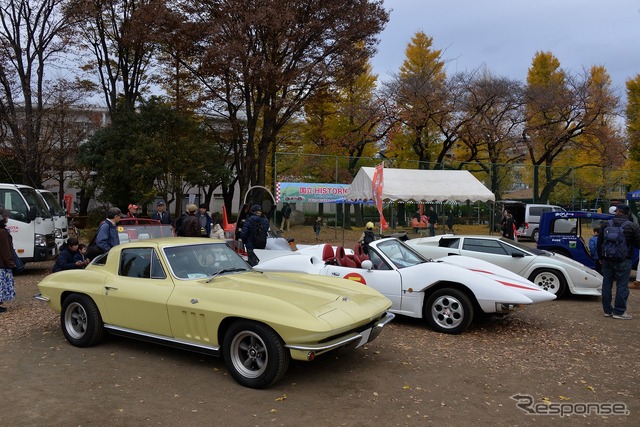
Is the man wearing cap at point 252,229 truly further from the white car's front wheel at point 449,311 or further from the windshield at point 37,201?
the windshield at point 37,201

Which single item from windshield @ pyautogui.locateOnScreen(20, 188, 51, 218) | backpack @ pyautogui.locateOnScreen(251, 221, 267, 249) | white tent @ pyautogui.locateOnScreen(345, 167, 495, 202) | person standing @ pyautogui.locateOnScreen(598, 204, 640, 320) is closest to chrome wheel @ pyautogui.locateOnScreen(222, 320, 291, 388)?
backpack @ pyautogui.locateOnScreen(251, 221, 267, 249)

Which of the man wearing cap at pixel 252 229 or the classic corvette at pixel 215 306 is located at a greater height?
the man wearing cap at pixel 252 229

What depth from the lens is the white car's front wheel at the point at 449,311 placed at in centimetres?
641

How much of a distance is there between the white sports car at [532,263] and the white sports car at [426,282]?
225cm

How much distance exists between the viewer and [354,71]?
20.0 metres

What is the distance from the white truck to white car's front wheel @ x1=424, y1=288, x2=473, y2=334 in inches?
368

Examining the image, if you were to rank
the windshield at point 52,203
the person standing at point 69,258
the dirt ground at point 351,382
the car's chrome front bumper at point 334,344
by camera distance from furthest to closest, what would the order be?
the windshield at point 52,203 < the person standing at point 69,258 < the car's chrome front bumper at point 334,344 < the dirt ground at point 351,382

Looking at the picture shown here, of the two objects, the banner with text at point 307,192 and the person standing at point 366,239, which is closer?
the person standing at point 366,239

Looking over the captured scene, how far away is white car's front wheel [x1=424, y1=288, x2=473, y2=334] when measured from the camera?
21.0 feet

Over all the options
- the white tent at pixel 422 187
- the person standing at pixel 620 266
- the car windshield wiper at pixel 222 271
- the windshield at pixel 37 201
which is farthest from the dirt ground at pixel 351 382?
the white tent at pixel 422 187

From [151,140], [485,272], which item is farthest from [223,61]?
[485,272]

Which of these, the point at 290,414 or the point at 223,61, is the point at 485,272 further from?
the point at 223,61

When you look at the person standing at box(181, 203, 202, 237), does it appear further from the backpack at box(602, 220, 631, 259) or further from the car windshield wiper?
the backpack at box(602, 220, 631, 259)

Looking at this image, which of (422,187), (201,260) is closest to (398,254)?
(201,260)
